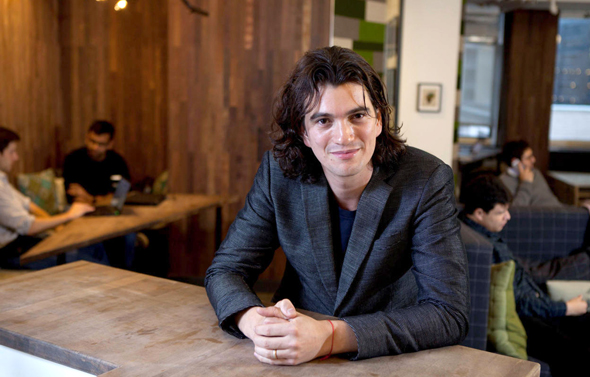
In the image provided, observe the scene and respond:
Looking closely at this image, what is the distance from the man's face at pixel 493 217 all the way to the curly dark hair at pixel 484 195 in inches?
0.7

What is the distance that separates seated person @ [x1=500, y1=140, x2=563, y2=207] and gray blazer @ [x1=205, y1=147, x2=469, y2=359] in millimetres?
3677

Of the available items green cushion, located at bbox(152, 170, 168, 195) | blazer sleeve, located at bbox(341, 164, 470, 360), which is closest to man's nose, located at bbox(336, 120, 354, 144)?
blazer sleeve, located at bbox(341, 164, 470, 360)

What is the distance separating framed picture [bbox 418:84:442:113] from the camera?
16.3 feet

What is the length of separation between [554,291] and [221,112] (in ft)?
8.99

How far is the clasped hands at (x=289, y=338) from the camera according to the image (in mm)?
1229

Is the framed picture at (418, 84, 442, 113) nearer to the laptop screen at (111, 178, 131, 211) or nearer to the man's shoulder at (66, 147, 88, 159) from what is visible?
the laptop screen at (111, 178, 131, 211)

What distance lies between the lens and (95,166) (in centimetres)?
507

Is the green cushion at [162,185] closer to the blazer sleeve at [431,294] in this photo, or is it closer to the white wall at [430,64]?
the white wall at [430,64]

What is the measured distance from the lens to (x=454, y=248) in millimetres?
1478

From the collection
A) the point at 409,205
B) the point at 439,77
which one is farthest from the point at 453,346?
the point at 439,77

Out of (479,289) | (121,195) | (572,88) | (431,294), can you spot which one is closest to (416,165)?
(431,294)

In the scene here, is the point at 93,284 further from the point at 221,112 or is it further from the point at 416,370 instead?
the point at 221,112


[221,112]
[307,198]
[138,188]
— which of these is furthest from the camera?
[138,188]

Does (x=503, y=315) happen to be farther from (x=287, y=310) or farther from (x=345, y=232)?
(x=287, y=310)
